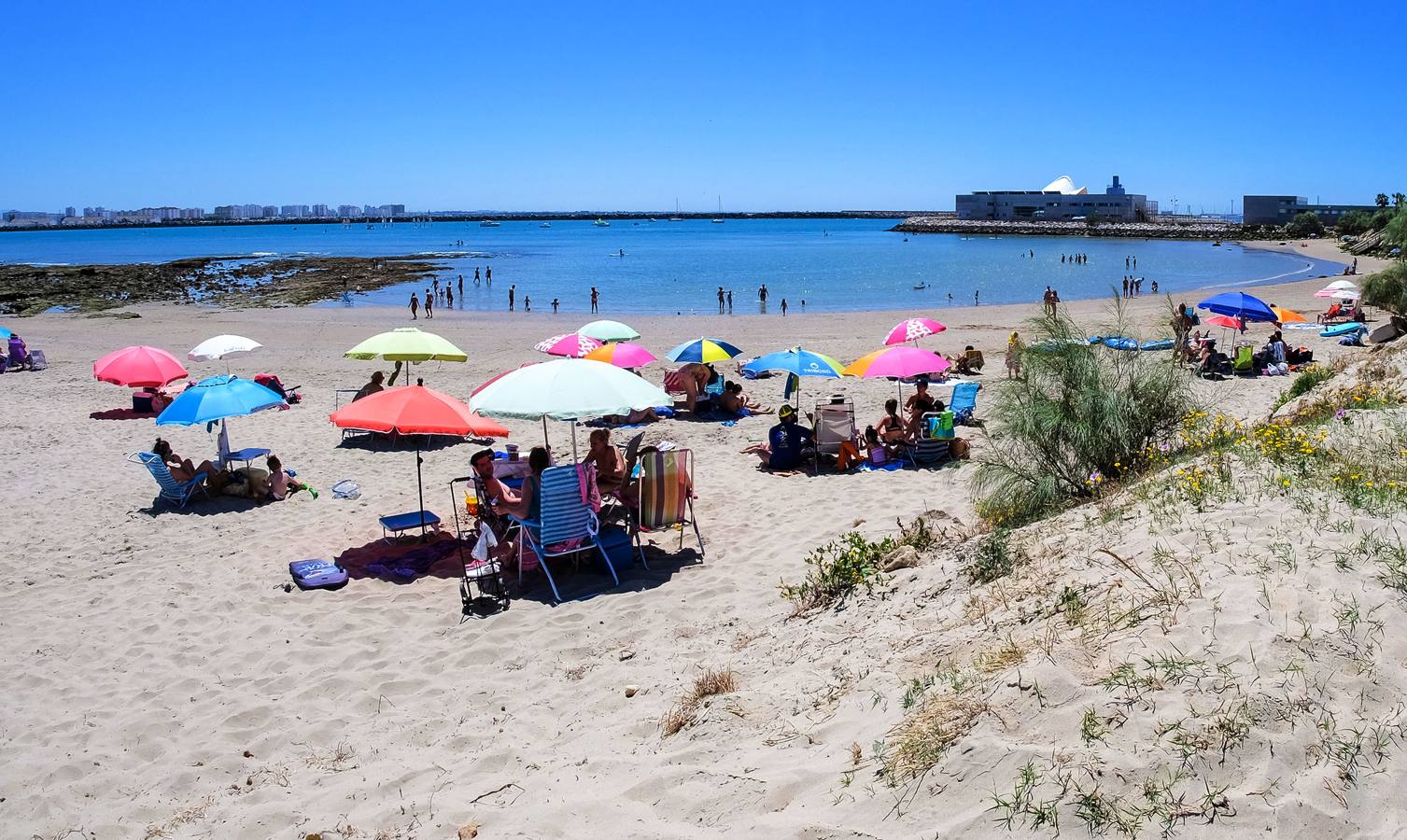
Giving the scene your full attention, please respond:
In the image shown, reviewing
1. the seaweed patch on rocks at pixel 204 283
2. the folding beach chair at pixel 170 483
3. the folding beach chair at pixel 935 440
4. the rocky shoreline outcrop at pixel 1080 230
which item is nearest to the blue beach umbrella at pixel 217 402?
the folding beach chair at pixel 170 483

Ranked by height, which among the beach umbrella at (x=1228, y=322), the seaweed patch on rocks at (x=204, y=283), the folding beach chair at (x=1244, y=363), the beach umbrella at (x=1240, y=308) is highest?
the seaweed patch on rocks at (x=204, y=283)

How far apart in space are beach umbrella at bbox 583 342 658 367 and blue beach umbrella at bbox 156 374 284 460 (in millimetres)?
4509

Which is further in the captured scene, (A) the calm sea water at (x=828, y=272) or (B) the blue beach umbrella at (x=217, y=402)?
→ (A) the calm sea water at (x=828, y=272)

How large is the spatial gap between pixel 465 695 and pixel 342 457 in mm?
6978

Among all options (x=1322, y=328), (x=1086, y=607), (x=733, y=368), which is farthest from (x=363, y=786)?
(x=1322, y=328)

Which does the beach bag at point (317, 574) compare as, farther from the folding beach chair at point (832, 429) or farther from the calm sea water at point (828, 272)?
the calm sea water at point (828, 272)

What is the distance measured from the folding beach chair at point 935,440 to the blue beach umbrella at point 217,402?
22.3 feet

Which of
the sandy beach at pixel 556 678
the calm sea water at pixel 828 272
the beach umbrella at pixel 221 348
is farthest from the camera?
the calm sea water at pixel 828 272

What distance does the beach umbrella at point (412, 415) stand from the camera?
7.66 m

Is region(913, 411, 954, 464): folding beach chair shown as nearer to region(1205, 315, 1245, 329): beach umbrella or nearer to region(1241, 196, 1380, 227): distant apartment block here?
region(1205, 315, 1245, 329): beach umbrella

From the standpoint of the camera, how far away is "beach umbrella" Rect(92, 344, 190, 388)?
12.7 m

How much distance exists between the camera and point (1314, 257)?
229 feet

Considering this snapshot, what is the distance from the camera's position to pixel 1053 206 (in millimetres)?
145250

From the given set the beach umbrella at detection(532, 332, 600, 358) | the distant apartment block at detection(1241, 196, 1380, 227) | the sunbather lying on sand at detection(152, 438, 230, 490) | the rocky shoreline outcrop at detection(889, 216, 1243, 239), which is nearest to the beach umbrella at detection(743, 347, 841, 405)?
the beach umbrella at detection(532, 332, 600, 358)
